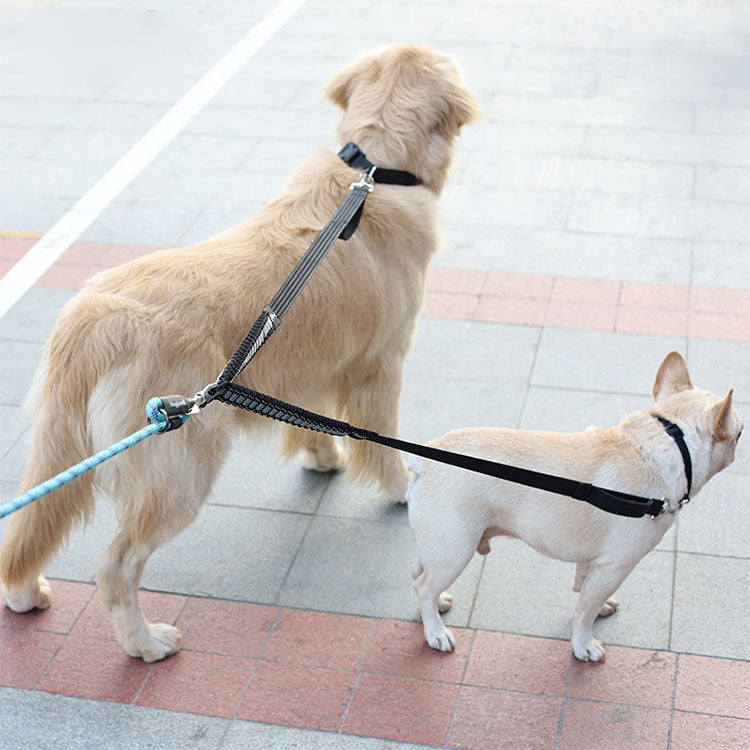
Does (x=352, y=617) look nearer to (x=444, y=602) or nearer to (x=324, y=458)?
(x=444, y=602)

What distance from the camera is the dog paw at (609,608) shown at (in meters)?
4.01

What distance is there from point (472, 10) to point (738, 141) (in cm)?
382

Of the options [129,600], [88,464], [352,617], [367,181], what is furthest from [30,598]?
[367,181]

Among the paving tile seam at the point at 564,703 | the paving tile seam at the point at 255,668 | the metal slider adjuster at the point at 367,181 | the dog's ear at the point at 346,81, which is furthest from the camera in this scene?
the dog's ear at the point at 346,81

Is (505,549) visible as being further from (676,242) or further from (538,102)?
(538,102)

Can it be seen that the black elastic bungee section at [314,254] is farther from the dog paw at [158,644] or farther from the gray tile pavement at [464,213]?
the gray tile pavement at [464,213]

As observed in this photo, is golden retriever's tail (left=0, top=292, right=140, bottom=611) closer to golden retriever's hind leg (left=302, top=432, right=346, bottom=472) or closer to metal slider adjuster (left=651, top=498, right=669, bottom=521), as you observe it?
golden retriever's hind leg (left=302, top=432, right=346, bottom=472)

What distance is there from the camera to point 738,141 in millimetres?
7816

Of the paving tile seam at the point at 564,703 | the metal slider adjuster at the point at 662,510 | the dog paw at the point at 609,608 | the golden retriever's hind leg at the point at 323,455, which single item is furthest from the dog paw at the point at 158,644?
the metal slider adjuster at the point at 662,510

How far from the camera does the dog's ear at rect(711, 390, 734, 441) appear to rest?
320 centimetres

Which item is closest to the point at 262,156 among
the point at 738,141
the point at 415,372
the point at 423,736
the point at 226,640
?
the point at 415,372

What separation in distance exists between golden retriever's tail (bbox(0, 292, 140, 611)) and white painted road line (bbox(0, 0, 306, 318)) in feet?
9.17

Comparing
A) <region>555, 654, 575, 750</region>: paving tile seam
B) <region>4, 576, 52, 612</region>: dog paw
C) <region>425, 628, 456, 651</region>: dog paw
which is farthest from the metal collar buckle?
<region>4, 576, 52, 612</region>: dog paw

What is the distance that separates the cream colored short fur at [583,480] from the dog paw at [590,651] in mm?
244
